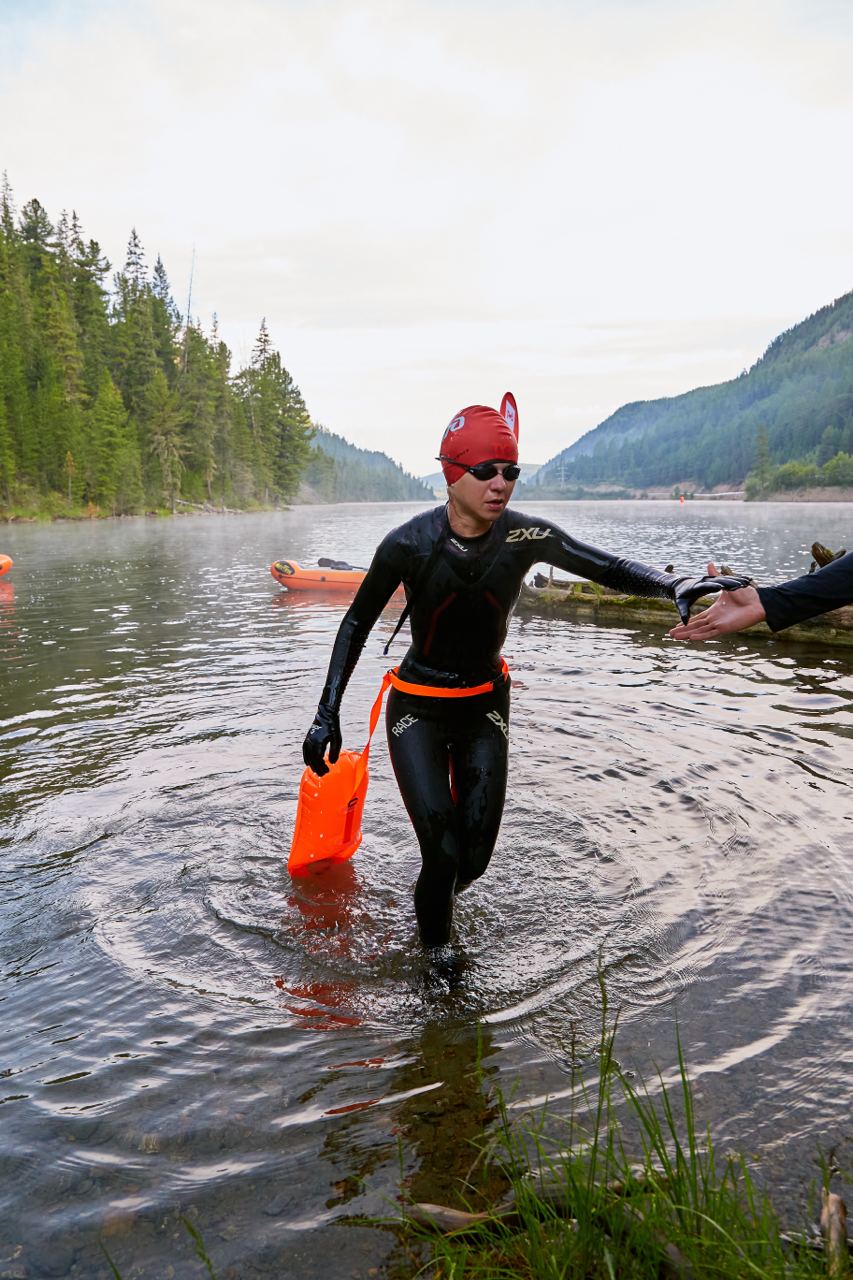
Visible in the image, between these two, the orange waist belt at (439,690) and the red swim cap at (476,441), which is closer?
the red swim cap at (476,441)

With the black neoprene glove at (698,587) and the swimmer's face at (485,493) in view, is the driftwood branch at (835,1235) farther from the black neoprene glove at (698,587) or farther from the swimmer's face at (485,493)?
the swimmer's face at (485,493)

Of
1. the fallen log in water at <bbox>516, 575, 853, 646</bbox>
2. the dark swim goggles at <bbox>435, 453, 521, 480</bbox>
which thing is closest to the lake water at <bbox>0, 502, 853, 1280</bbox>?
the dark swim goggles at <bbox>435, 453, 521, 480</bbox>

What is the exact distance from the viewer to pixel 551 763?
26.9 feet

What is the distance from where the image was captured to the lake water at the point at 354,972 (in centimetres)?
289

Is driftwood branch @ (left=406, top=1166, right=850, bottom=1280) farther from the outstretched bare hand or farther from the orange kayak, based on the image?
the orange kayak

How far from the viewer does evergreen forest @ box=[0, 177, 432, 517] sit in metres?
70.3

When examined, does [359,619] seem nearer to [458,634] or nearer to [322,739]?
[458,634]

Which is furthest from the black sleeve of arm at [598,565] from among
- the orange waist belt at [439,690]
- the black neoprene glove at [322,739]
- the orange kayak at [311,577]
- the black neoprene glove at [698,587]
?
the orange kayak at [311,577]

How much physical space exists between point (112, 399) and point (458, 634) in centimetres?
8313

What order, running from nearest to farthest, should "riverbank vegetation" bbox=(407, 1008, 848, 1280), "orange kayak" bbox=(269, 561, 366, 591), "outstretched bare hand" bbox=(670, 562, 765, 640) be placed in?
"riverbank vegetation" bbox=(407, 1008, 848, 1280) → "outstretched bare hand" bbox=(670, 562, 765, 640) → "orange kayak" bbox=(269, 561, 366, 591)

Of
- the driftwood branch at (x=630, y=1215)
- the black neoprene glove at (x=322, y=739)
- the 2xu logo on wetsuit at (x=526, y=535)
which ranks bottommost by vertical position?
the driftwood branch at (x=630, y=1215)

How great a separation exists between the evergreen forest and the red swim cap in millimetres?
69109

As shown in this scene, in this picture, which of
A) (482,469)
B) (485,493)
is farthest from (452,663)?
(482,469)

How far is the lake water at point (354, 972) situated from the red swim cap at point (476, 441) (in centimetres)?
276
